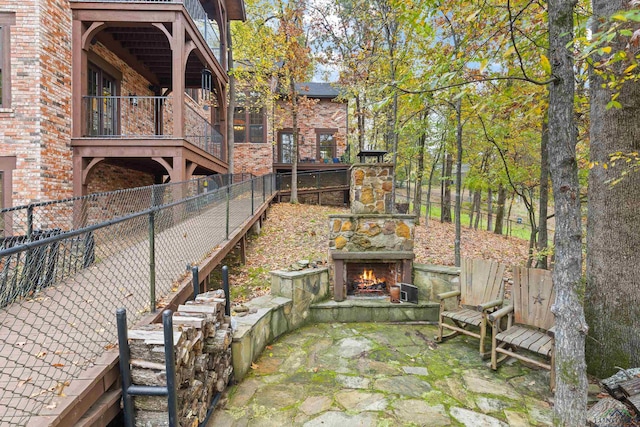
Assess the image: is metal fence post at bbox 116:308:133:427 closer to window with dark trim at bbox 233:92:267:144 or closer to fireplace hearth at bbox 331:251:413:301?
fireplace hearth at bbox 331:251:413:301

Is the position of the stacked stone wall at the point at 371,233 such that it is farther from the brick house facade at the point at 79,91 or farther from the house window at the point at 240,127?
the house window at the point at 240,127

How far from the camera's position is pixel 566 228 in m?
2.33

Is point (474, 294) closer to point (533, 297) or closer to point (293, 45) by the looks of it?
point (533, 297)

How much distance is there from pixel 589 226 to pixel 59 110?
386 inches

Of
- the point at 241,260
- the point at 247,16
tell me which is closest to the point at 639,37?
the point at 241,260

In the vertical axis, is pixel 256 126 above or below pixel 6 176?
above

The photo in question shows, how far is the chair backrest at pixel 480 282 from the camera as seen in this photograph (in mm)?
4516

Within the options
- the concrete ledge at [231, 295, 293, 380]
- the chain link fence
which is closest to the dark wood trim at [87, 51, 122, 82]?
the chain link fence

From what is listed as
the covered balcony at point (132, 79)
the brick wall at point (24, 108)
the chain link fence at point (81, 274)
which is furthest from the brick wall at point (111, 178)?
the brick wall at point (24, 108)

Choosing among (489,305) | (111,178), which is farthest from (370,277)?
(111,178)

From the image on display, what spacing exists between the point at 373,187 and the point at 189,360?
4.16 m

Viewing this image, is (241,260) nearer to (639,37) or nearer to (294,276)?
(294,276)

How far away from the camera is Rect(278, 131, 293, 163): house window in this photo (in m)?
18.2

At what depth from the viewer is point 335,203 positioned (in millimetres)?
16984
